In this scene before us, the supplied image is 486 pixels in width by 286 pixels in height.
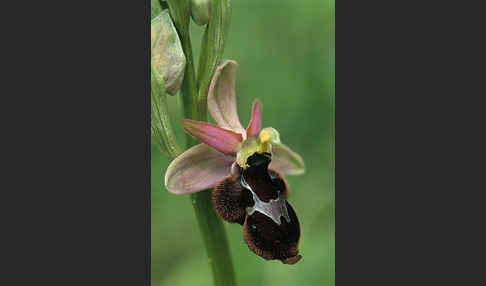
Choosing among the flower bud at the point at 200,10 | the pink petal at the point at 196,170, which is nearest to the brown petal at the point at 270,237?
the pink petal at the point at 196,170

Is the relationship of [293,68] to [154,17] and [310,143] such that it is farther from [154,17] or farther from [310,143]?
[154,17]

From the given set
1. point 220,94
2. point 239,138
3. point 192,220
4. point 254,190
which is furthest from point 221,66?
point 192,220

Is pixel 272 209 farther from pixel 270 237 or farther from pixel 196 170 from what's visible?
pixel 196 170

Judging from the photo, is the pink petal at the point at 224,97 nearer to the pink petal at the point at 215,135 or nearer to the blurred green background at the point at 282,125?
the pink petal at the point at 215,135

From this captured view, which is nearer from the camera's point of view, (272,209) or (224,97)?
(272,209)

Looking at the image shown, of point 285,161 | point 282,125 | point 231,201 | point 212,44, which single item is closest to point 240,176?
point 231,201

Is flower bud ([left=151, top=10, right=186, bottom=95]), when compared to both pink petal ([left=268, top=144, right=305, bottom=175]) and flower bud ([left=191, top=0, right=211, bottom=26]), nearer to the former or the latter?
flower bud ([left=191, top=0, right=211, bottom=26])

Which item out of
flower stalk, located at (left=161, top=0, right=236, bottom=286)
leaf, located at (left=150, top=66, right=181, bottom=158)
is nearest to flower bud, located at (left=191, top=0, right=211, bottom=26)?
flower stalk, located at (left=161, top=0, right=236, bottom=286)
